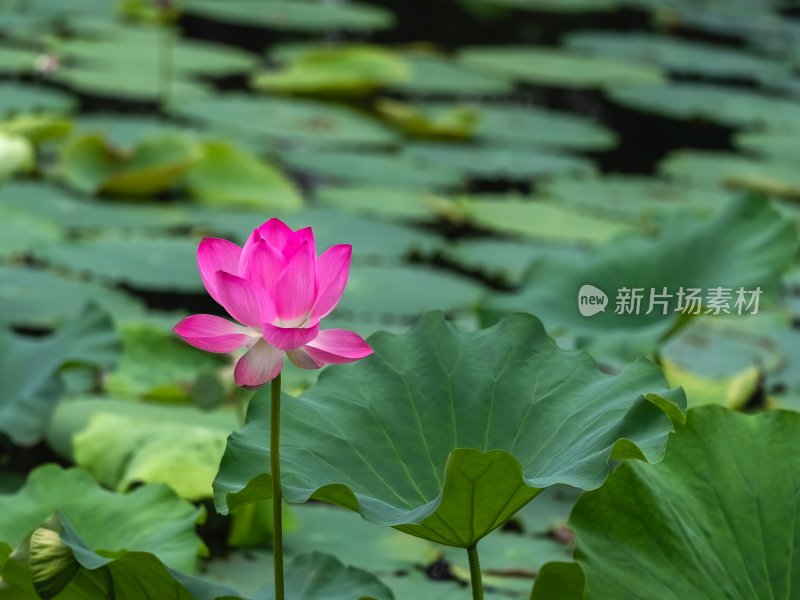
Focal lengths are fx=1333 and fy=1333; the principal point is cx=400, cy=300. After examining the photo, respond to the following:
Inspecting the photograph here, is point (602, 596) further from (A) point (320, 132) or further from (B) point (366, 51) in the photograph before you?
(B) point (366, 51)

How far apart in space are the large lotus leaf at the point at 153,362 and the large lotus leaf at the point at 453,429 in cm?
97

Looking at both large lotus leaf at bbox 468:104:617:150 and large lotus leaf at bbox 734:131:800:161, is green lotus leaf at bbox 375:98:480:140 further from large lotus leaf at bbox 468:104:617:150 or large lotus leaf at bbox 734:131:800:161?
large lotus leaf at bbox 734:131:800:161

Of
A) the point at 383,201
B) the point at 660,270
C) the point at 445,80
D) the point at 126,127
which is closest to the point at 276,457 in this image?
the point at 660,270

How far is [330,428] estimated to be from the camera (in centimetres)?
129

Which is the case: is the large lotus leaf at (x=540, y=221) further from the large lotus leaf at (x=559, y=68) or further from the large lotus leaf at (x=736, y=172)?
the large lotus leaf at (x=559, y=68)

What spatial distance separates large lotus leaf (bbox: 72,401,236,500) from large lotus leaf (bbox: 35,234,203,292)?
2.62 feet

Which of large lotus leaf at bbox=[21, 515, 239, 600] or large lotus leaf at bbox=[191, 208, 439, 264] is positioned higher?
large lotus leaf at bbox=[21, 515, 239, 600]

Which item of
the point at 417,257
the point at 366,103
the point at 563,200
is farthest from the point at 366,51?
the point at 417,257

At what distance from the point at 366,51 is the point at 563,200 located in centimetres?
133

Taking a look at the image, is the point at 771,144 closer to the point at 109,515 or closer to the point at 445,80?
the point at 445,80

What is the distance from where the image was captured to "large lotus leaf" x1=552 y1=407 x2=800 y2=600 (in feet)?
4.04

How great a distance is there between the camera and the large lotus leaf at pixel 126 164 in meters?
3.32

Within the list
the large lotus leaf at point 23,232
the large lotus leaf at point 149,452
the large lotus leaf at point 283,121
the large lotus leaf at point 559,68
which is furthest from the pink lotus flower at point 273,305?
the large lotus leaf at point 559,68

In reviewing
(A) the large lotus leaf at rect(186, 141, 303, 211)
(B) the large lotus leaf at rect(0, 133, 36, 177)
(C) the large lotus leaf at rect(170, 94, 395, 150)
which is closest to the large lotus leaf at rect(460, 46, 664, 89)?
(C) the large lotus leaf at rect(170, 94, 395, 150)
